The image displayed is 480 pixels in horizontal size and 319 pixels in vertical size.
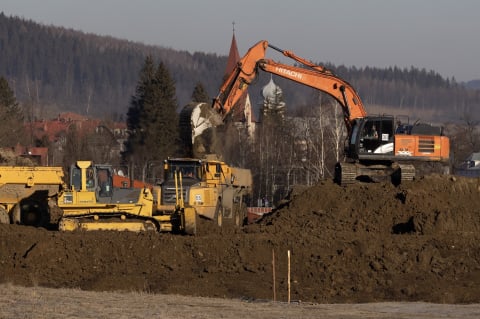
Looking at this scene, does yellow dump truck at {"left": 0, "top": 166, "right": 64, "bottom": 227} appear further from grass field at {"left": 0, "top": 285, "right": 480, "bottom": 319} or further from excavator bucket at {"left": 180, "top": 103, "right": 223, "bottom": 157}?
grass field at {"left": 0, "top": 285, "right": 480, "bottom": 319}

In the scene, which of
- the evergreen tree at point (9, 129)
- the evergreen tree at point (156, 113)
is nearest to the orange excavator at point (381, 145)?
the evergreen tree at point (9, 129)

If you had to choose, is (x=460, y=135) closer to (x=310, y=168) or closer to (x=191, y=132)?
(x=310, y=168)

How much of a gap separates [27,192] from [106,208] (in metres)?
5.57

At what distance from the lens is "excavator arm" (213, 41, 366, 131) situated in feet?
132

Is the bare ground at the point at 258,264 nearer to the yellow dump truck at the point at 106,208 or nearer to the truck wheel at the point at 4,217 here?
the yellow dump truck at the point at 106,208

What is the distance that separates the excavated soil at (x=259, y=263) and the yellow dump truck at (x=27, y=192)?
3.93m

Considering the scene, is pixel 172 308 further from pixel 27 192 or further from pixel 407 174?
pixel 407 174

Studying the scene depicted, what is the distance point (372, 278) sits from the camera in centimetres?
2531

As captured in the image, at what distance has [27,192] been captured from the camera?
35.3 m

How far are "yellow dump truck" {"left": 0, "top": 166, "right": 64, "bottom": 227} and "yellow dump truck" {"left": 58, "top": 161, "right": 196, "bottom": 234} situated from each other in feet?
14.3

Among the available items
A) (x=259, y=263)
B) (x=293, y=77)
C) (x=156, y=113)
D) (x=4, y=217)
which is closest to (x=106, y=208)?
(x=4, y=217)

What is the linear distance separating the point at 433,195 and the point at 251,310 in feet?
56.7

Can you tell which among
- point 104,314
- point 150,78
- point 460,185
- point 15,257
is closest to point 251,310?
point 104,314

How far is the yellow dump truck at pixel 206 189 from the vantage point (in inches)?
1310
